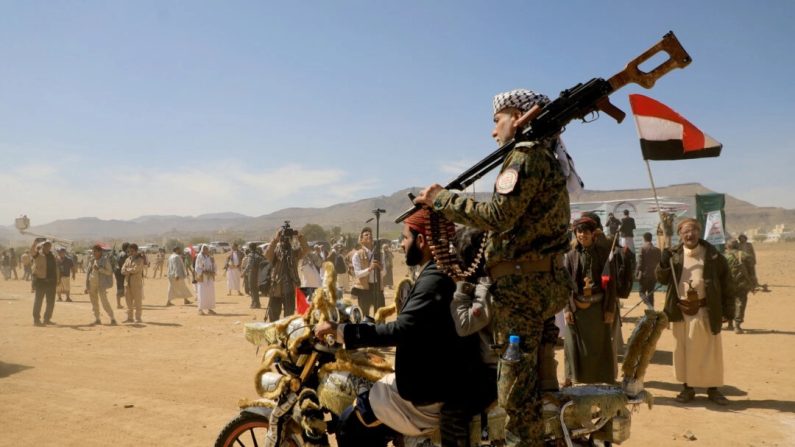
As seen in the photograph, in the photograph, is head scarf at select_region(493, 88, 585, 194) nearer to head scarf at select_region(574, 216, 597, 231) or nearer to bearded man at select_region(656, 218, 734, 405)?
head scarf at select_region(574, 216, 597, 231)

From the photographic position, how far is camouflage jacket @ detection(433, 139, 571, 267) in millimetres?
2697

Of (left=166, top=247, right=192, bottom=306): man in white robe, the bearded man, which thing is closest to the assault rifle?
the bearded man

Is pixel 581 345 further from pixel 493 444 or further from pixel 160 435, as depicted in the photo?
pixel 160 435

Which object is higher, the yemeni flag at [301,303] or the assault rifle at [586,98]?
the assault rifle at [586,98]

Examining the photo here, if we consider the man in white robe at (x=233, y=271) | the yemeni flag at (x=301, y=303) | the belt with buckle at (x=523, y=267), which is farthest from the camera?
the man in white robe at (x=233, y=271)

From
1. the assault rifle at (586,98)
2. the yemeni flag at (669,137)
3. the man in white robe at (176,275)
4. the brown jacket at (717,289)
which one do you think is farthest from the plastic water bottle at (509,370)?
the man in white robe at (176,275)

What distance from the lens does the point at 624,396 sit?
2973mm

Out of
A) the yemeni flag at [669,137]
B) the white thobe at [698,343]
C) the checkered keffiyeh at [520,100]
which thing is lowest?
the white thobe at [698,343]

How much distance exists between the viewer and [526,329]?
9.09 ft

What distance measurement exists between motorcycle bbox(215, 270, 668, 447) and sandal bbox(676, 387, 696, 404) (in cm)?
432

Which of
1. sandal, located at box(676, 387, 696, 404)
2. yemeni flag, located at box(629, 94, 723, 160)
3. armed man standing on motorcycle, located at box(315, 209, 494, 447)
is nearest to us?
armed man standing on motorcycle, located at box(315, 209, 494, 447)

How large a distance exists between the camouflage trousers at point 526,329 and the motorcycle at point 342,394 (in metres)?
0.13

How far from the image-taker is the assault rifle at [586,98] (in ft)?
9.72

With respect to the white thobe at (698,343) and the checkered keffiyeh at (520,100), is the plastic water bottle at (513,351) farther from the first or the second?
the white thobe at (698,343)
